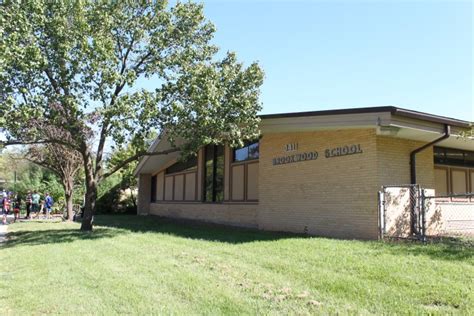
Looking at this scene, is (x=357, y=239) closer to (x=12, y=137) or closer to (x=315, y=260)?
(x=315, y=260)

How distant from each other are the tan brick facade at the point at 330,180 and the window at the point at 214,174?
3251 mm

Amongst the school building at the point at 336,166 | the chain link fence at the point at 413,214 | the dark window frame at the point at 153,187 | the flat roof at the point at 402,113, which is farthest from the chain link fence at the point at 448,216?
the dark window frame at the point at 153,187

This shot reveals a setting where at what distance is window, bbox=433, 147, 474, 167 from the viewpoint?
13.9 meters

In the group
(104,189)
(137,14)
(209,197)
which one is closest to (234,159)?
(209,197)

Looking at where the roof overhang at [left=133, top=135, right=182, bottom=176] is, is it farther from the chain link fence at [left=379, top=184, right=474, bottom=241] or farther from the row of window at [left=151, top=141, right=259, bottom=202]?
the chain link fence at [left=379, top=184, right=474, bottom=241]

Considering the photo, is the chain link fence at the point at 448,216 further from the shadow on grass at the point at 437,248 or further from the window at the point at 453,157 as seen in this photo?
the shadow on grass at the point at 437,248

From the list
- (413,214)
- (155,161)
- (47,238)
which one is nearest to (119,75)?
(47,238)

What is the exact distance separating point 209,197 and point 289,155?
716 cm

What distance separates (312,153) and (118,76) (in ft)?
20.2

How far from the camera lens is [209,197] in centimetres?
2109

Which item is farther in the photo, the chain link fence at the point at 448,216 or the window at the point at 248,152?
the window at the point at 248,152

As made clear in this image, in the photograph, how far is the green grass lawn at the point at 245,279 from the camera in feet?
18.9

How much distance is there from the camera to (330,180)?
13.0m

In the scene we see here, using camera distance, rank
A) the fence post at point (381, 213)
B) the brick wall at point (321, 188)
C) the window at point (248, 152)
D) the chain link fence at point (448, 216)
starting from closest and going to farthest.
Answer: the fence post at point (381, 213), the brick wall at point (321, 188), the chain link fence at point (448, 216), the window at point (248, 152)
